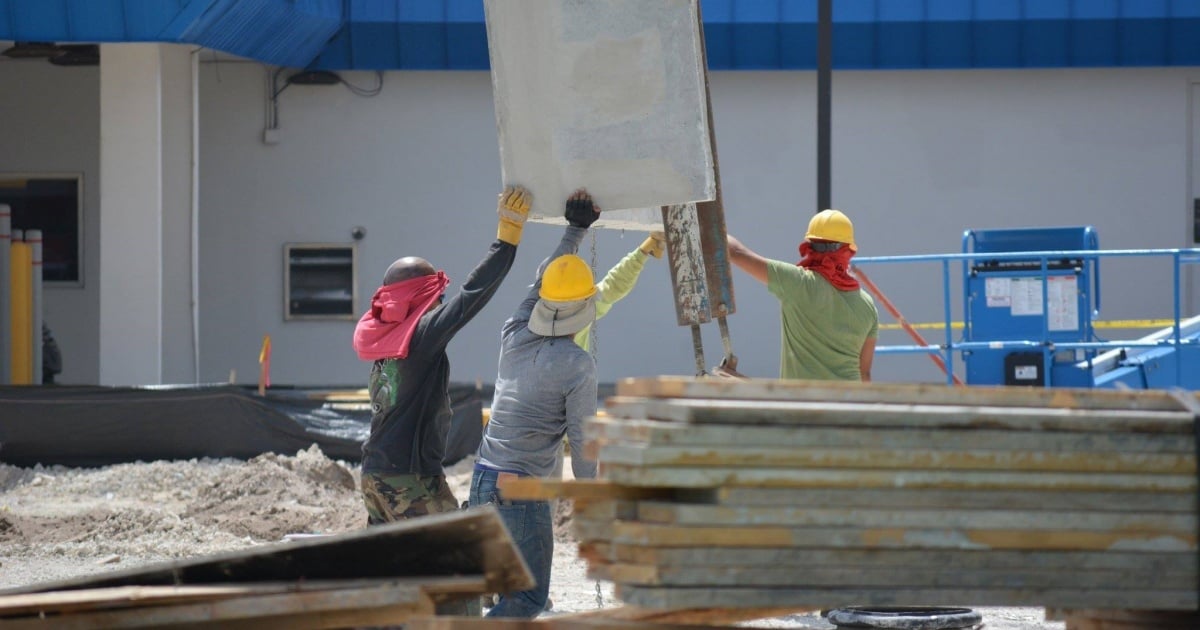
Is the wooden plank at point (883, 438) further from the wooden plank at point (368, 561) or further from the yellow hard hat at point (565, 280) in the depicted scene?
the yellow hard hat at point (565, 280)

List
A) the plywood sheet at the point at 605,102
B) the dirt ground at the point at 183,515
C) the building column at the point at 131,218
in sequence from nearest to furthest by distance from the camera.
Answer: the plywood sheet at the point at 605,102 < the dirt ground at the point at 183,515 < the building column at the point at 131,218

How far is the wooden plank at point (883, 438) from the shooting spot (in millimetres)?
3363

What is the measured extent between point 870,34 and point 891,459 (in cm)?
1242

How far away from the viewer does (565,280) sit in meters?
5.90

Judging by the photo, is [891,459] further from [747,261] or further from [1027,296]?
[1027,296]

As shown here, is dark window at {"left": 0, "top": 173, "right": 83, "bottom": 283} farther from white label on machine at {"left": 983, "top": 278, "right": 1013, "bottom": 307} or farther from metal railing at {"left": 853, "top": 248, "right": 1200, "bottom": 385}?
white label on machine at {"left": 983, "top": 278, "right": 1013, "bottom": 307}

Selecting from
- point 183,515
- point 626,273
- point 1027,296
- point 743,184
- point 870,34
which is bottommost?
point 183,515

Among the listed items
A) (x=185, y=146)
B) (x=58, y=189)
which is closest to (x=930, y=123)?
(x=185, y=146)

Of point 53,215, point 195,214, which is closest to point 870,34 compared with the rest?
point 195,214

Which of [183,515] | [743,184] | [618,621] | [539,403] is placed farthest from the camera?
[743,184]

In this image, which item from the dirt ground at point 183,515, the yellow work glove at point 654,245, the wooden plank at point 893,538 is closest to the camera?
the wooden plank at point 893,538

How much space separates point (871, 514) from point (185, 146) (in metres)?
12.2

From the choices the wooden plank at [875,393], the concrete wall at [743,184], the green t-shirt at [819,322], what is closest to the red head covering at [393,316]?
the green t-shirt at [819,322]

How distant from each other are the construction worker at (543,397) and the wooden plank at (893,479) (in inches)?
91.4
